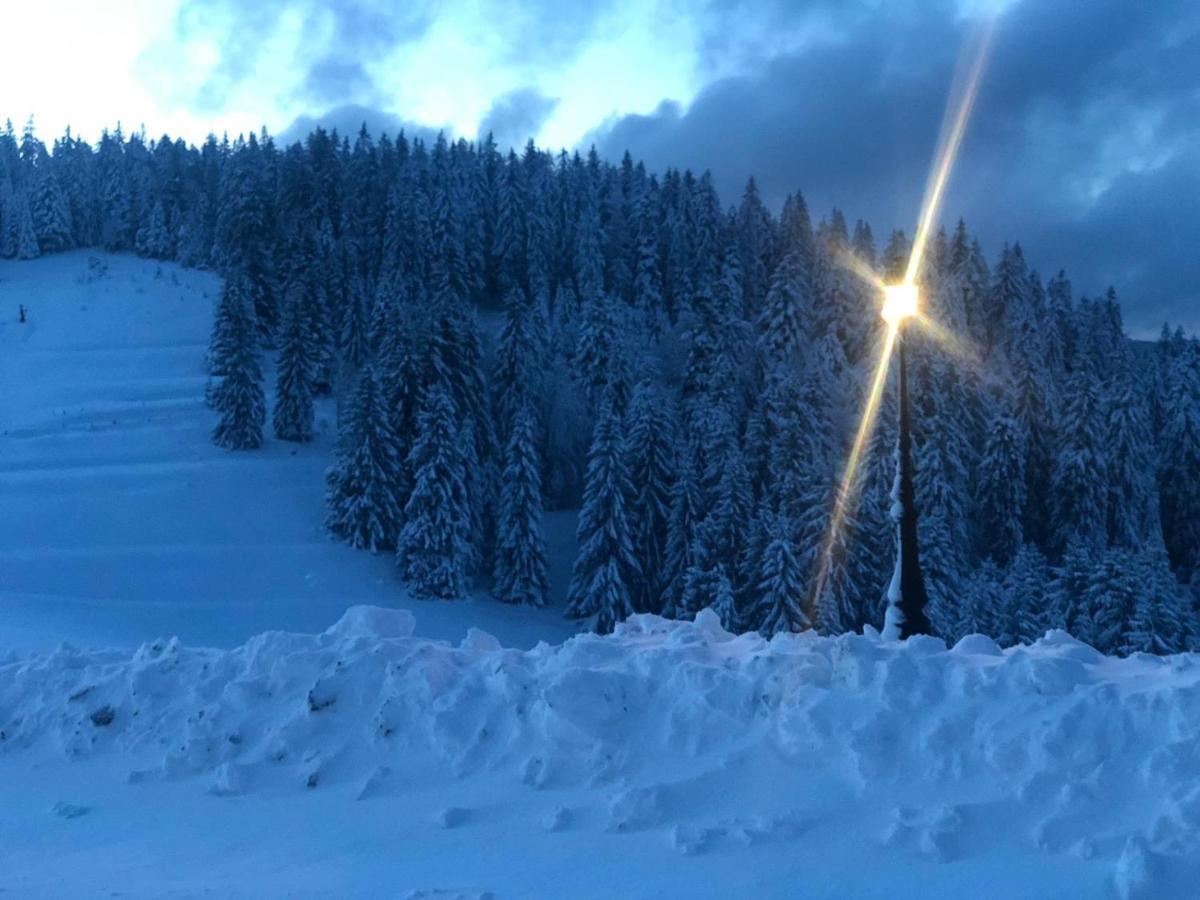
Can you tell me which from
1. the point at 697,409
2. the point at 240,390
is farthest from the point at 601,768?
the point at 240,390

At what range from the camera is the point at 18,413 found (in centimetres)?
5788

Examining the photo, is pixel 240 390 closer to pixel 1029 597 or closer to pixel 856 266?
pixel 1029 597

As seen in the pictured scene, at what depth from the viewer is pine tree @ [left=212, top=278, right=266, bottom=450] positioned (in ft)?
176

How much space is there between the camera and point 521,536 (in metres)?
47.1

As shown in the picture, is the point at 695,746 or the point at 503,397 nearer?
the point at 695,746

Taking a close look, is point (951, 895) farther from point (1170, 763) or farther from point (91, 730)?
point (91, 730)

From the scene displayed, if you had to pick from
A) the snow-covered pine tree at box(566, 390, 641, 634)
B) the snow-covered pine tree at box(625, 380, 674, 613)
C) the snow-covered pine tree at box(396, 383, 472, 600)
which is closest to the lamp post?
the snow-covered pine tree at box(566, 390, 641, 634)

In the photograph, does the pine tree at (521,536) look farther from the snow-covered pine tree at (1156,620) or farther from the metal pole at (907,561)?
the metal pole at (907,561)

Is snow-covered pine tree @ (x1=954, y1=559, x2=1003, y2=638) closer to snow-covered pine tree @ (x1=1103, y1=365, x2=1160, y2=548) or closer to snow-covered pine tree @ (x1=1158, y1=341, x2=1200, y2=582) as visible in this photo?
snow-covered pine tree @ (x1=1103, y1=365, x2=1160, y2=548)

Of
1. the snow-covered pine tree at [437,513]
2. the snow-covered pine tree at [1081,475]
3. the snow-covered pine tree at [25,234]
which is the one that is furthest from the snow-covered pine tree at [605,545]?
the snow-covered pine tree at [25,234]

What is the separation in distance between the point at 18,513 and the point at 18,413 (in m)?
18.0

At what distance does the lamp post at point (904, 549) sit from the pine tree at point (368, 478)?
38589 mm

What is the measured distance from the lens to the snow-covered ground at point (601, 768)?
591 centimetres

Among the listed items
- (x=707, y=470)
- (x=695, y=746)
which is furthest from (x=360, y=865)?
(x=707, y=470)
